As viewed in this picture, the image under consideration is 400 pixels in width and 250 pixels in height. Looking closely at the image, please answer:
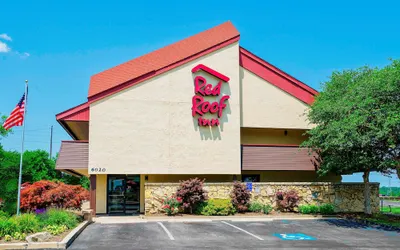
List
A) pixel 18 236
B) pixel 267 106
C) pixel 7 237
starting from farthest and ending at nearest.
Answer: pixel 267 106
pixel 18 236
pixel 7 237

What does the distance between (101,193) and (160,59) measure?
914 cm

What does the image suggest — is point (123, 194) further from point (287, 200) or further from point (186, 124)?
point (287, 200)

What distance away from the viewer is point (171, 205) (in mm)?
22391

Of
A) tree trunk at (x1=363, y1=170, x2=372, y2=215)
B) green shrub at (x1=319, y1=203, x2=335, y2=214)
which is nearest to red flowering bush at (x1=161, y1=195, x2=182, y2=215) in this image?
green shrub at (x1=319, y1=203, x2=335, y2=214)

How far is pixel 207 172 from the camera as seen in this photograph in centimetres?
→ 2441

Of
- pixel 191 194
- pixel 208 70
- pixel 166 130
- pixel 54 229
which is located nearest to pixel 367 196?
pixel 191 194

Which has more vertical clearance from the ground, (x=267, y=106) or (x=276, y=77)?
(x=276, y=77)

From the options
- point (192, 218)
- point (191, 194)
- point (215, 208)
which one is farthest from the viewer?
point (215, 208)

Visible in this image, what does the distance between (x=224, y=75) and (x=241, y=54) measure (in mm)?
2347

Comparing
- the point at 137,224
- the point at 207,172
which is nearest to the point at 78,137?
the point at 207,172

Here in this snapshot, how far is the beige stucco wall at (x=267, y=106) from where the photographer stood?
26.3 m

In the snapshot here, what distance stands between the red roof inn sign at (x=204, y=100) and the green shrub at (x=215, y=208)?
4.64 meters

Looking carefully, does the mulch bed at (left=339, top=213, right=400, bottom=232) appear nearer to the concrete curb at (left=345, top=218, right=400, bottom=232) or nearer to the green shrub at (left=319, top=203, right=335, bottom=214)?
the concrete curb at (left=345, top=218, right=400, bottom=232)

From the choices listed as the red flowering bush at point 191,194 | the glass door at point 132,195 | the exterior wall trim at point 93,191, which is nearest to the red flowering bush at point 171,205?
the red flowering bush at point 191,194
